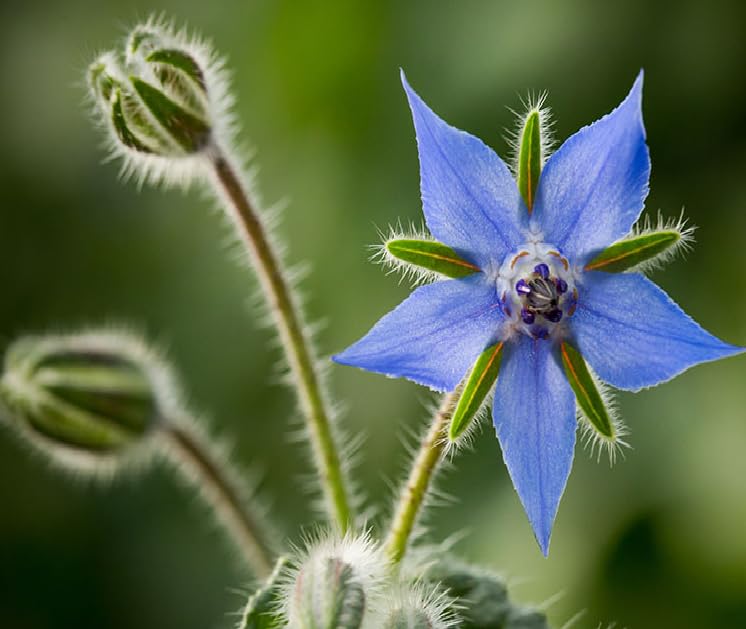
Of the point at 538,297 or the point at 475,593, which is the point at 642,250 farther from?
the point at 475,593

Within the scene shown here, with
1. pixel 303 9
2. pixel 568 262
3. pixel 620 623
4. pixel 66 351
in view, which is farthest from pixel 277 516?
pixel 568 262

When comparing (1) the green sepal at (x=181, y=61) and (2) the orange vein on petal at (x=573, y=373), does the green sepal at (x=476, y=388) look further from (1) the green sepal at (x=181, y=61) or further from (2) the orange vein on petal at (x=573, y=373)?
(1) the green sepal at (x=181, y=61)

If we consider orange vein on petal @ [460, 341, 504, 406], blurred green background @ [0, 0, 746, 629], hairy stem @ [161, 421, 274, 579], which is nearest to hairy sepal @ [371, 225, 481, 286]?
orange vein on petal @ [460, 341, 504, 406]

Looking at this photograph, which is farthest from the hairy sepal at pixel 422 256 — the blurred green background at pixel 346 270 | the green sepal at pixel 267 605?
the blurred green background at pixel 346 270

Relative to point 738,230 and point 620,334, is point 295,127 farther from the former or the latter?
point 620,334

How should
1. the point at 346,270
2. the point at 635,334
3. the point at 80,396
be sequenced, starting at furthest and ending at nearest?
1. the point at 346,270
2. the point at 80,396
3. the point at 635,334

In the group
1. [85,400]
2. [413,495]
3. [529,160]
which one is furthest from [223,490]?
[529,160]
